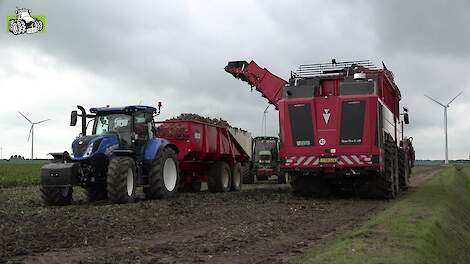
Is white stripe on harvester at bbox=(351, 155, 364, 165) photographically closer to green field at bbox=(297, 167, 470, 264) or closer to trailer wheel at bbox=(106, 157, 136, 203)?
green field at bbox=(297, 167, 470, 264)

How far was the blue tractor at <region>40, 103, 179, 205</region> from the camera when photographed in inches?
541

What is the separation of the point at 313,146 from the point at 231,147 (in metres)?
5.94

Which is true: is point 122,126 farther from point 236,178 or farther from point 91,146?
point 236,178

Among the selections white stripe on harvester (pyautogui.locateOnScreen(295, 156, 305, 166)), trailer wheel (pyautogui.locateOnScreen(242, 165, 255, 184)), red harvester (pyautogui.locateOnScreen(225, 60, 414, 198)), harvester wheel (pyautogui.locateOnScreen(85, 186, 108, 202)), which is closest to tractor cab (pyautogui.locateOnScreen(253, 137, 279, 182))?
trailer wheel (pyautogui.locateOnScreen(242, 165, 255, 184))

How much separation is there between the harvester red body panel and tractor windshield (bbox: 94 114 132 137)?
3149mm

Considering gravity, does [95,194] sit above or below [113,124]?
below

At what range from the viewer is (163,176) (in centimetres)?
1614

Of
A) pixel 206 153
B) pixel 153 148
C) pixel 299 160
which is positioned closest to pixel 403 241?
pixel 299 160

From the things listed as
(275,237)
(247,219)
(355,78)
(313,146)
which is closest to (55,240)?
(275,237)

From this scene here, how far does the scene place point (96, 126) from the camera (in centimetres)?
1598

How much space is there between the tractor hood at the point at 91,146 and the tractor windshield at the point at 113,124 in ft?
2.65

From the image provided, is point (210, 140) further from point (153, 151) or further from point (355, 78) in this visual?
point (355, 78)

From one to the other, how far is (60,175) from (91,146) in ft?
3.61

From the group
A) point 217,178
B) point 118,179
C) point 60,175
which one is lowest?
point 217,178
